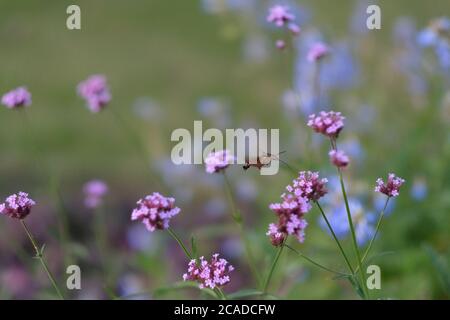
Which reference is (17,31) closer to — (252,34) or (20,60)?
(20,60)

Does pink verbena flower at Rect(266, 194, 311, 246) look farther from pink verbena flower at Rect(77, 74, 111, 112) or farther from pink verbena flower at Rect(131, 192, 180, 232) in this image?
pink verbena flower at Rect(77, 74, 111, 112)

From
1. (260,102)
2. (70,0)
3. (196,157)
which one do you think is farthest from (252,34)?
(70,0)

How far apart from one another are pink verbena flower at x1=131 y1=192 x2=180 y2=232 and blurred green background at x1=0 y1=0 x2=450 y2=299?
1.06 feet

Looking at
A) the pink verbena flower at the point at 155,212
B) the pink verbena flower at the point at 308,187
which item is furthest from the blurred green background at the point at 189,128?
the pink verbena flower at the point at 155,212

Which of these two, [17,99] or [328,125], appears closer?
[328,125]

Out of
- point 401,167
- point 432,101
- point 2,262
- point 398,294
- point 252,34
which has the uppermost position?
point 252,34

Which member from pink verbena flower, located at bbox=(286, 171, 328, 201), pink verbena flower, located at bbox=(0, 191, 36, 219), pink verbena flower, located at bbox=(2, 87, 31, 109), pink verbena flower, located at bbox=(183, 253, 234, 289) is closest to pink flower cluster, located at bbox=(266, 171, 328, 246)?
pink verbena flower, located at bbox=(286, 171, 328, 201)

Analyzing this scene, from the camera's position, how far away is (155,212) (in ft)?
3.99

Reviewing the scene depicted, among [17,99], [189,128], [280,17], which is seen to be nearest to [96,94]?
[17,99]

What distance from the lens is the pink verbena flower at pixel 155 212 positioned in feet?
3.99

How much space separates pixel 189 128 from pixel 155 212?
296 cm

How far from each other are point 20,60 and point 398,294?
3531 millimetres

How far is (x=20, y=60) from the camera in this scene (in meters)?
4.97

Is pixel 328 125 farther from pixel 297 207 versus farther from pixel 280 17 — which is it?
pixel 280 17
